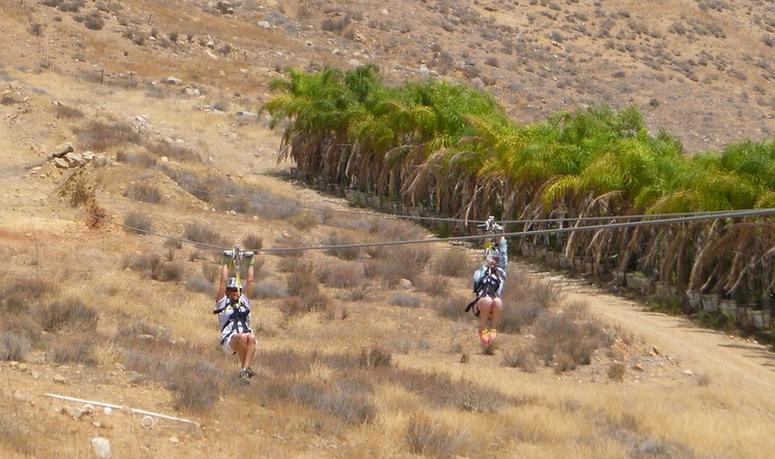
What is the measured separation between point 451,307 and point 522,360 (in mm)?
3394

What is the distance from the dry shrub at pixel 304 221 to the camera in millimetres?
28578

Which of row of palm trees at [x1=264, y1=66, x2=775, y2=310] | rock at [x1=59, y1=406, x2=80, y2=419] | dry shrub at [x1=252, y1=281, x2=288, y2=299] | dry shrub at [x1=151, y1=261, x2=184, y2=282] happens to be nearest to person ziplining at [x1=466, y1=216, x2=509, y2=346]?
dry shrub at [x1=252, y1=281, x2=288, y2=299]

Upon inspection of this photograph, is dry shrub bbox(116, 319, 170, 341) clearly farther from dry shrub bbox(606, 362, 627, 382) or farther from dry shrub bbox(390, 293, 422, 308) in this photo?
dry shrub bbox(606, 362, 627, 382)

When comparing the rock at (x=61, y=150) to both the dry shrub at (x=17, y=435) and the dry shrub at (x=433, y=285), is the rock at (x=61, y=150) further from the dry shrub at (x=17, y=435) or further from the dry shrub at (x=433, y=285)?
the dry shrub at (x=17, y=435)

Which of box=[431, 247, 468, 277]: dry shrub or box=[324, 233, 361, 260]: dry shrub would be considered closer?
box=[431, 247, 468, 277]: dry shrub

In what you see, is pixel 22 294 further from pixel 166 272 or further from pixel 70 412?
pixel 70 412

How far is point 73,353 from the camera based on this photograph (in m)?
13.1

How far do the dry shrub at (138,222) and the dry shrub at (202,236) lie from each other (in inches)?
32.8

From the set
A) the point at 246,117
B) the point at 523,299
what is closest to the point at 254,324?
the point at 523,299

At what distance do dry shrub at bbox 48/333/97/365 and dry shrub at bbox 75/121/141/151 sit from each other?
18.6 m

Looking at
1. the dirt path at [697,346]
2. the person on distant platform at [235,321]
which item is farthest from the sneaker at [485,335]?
the person on distant platform at [235,321]

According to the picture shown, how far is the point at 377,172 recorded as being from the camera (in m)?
36.2

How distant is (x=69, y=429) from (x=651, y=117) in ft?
180

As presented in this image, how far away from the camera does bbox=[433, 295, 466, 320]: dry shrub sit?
21.1 m
